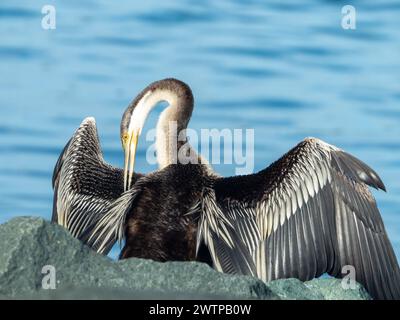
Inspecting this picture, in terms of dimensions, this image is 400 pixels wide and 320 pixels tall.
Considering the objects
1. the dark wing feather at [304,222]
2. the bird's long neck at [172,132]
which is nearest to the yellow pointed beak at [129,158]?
the bird's long neck at [172,132]

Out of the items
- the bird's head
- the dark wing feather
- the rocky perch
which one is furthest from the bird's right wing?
the rocky perch

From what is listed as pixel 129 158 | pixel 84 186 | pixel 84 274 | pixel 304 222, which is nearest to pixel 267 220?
pixel 304 222

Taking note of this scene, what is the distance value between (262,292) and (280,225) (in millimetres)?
2141

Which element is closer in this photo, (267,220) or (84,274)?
(84,274)

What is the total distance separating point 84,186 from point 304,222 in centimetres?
154

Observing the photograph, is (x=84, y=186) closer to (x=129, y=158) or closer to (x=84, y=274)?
(x=129, y=158)

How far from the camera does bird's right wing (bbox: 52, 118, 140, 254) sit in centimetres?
809

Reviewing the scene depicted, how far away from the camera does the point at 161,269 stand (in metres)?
5.65

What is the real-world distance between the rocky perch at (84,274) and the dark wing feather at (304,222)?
6.19 feet

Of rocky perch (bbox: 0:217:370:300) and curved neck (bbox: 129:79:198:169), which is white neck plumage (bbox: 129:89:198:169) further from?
rocky perch (bbox: 0:217:370:300)

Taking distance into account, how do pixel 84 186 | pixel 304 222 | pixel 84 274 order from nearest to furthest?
1. pixel 84 274
2. pixel 304 222
3. pixel 84 186

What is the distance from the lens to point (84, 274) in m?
5.62

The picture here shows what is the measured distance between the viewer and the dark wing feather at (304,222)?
299 inches

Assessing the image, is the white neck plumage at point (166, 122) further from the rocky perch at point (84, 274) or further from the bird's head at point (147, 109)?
the rocky perch at point (84, 274)
